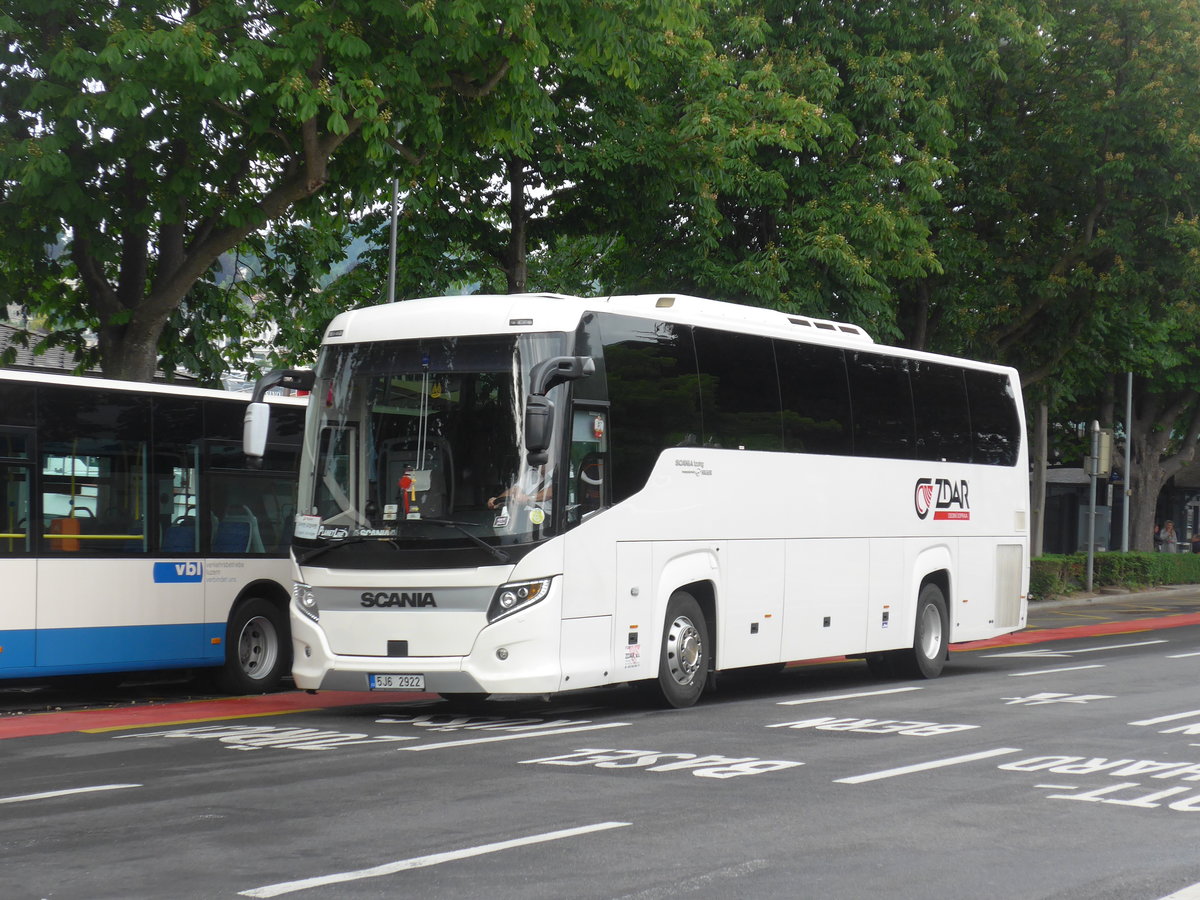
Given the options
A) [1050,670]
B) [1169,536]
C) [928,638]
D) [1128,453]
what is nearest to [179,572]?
[928,638]

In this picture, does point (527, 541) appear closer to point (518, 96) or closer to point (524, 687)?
point (524, 687)

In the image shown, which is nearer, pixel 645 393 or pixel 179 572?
pixel 645 393

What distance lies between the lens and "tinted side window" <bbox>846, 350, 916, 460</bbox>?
16.9m

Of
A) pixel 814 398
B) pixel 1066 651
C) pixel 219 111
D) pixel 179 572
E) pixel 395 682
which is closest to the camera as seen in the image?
pixel 395 682

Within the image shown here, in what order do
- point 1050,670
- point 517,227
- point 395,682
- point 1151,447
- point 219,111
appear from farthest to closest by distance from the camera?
point 1151,447
point 517,227
point 1050,670
point 219,111
point 395,682

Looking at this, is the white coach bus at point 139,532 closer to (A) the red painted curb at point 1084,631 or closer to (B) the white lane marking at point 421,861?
(B) the white lane marking at point 421,861

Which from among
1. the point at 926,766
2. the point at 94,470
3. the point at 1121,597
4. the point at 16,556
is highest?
the point at 94,470

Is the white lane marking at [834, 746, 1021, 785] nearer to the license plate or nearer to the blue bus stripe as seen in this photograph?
the license plate

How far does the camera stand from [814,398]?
633 inches

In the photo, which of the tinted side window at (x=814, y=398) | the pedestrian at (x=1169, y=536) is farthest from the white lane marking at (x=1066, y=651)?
the pedestrian at (x=1169, y=536)

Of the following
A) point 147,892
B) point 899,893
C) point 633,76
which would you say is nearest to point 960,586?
point 633,76

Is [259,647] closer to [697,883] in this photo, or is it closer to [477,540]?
[477,540]

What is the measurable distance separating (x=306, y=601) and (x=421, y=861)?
6.36m

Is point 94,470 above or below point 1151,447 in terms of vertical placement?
below
